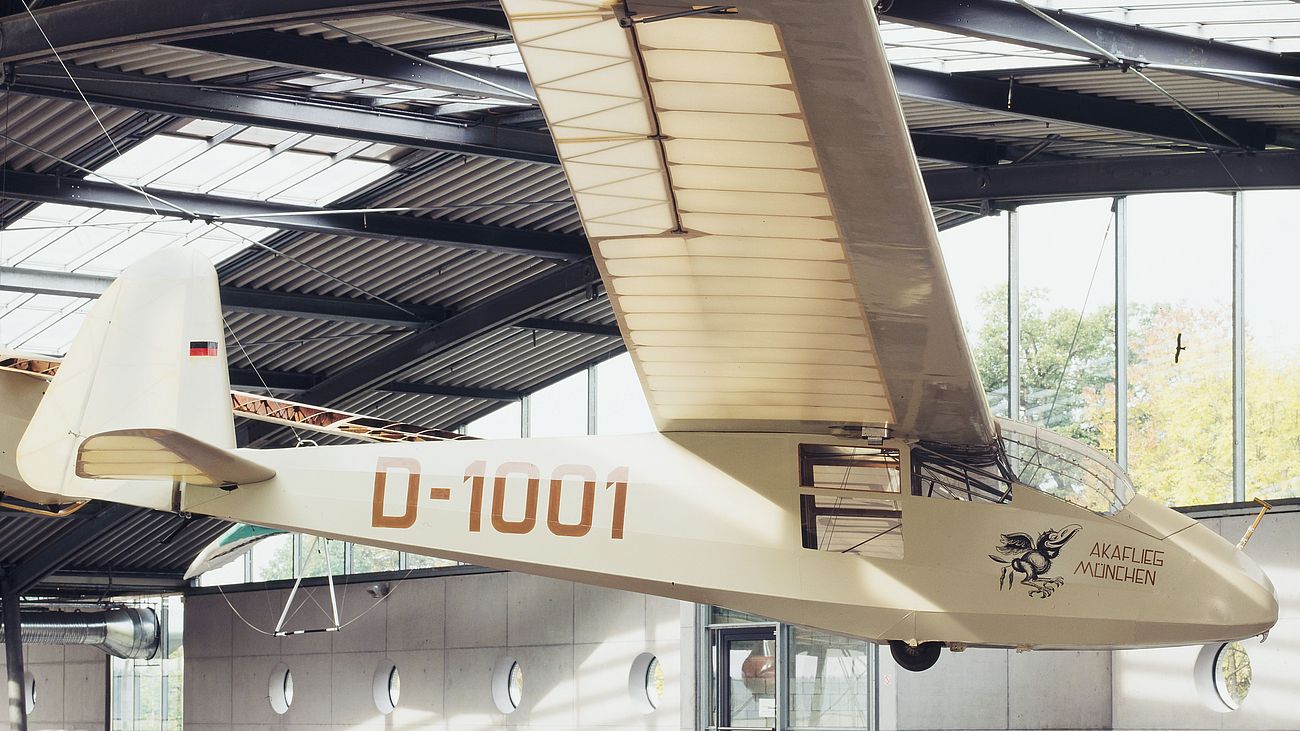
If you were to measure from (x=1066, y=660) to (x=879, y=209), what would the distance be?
44.1ft

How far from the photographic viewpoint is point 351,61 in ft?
48.3

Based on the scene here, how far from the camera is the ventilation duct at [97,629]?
3578 centimetres

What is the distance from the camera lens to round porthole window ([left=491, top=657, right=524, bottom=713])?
27.4 metres

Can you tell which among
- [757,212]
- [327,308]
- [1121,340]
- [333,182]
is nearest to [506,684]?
[327,308]

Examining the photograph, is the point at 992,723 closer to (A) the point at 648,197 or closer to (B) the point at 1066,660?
(B) the point at 1066,660

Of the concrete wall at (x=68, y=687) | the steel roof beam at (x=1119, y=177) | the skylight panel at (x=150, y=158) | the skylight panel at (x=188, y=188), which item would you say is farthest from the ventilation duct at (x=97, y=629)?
the steel roof beam at (x=1119, y=177)

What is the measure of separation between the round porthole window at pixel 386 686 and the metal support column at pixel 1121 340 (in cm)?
1630

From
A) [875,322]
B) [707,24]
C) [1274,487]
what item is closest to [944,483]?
[875,322]

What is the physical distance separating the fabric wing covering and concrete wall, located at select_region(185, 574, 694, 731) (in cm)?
1233

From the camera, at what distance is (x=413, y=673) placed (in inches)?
1140

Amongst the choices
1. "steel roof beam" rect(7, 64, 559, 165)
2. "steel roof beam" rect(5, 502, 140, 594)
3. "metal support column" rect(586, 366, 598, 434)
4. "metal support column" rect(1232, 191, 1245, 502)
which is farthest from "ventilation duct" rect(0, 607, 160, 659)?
"metal support column" rect(1232, 191, 1245, 502)

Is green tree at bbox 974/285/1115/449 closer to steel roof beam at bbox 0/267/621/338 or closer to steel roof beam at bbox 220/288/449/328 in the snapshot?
steel roof beam at bbox 0/267/621/338

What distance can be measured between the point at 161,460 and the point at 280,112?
7.50m

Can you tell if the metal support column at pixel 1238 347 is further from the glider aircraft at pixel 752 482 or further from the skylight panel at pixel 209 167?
the skylight panel at pixel 209 167
